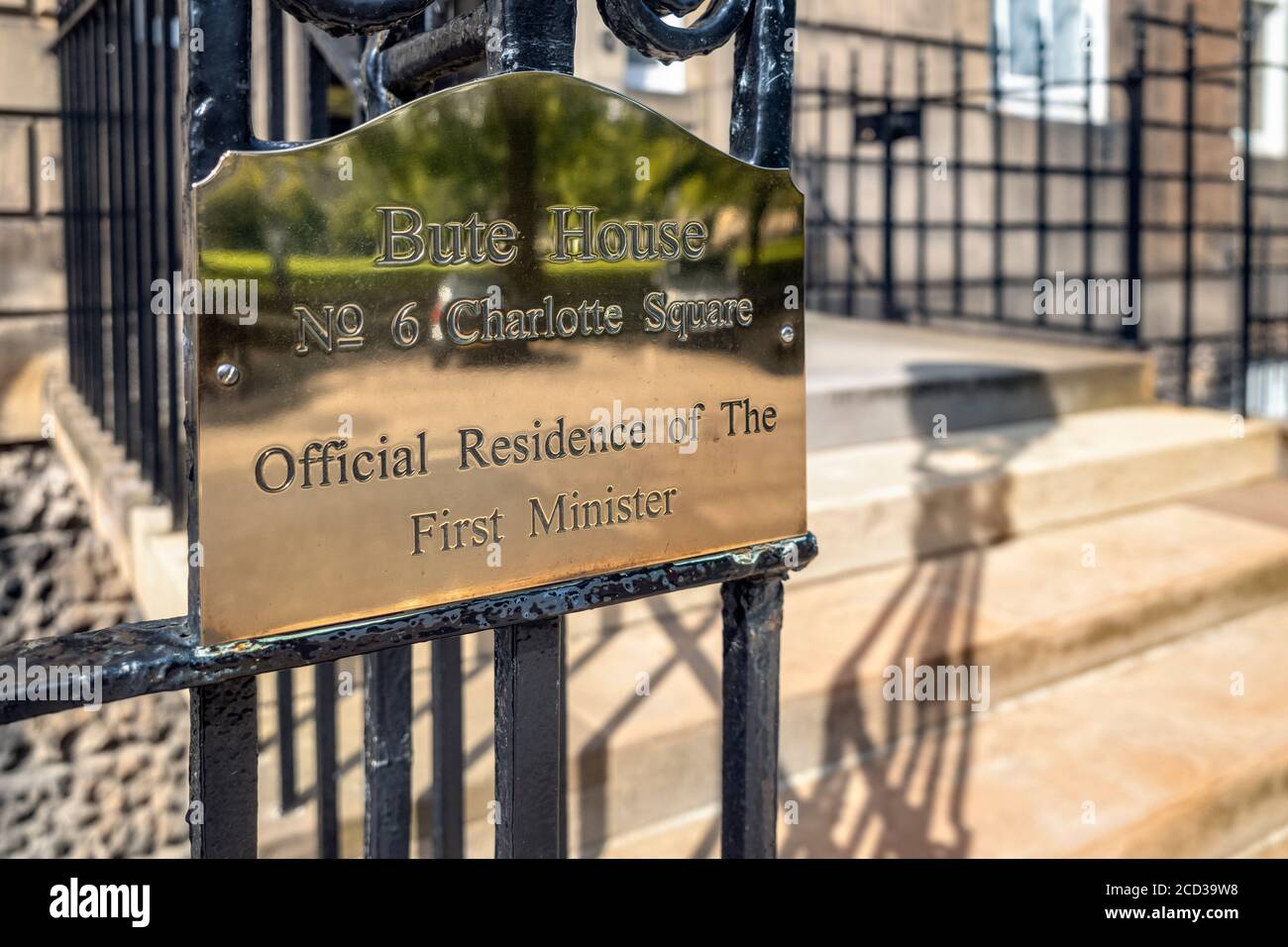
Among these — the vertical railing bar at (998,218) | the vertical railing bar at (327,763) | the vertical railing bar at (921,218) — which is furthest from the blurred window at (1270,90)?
the vertical railing bar at (327,763)

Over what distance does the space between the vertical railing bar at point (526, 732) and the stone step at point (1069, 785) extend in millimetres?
1553

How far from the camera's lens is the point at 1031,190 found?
1099 centimetres

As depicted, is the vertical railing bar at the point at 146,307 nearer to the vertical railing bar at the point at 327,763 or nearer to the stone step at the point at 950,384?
the vertical railing bar at the point at 327,763

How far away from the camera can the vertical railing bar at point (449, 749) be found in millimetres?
1762

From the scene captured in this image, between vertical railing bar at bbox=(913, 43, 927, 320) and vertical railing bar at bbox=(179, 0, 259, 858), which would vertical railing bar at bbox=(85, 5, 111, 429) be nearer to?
vertical railing bar at bbox=(179, 0, 259, 858)

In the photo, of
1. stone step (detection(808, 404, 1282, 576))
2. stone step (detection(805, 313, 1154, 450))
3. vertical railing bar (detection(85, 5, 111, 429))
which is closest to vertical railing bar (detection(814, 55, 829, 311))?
stone step (detection(805, 313, 1154, 450))

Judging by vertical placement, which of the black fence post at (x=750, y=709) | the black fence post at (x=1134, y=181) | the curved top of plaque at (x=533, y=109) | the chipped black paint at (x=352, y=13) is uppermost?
the black fence post at (x=1134, y=181)

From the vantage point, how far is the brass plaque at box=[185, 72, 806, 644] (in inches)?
37.1

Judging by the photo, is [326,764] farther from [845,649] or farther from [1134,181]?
[1134,181]

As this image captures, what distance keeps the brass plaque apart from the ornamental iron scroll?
0.09 m

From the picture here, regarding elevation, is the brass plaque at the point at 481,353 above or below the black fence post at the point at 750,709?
above

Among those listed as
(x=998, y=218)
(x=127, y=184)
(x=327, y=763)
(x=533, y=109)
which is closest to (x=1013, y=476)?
(x=327, y=763)
